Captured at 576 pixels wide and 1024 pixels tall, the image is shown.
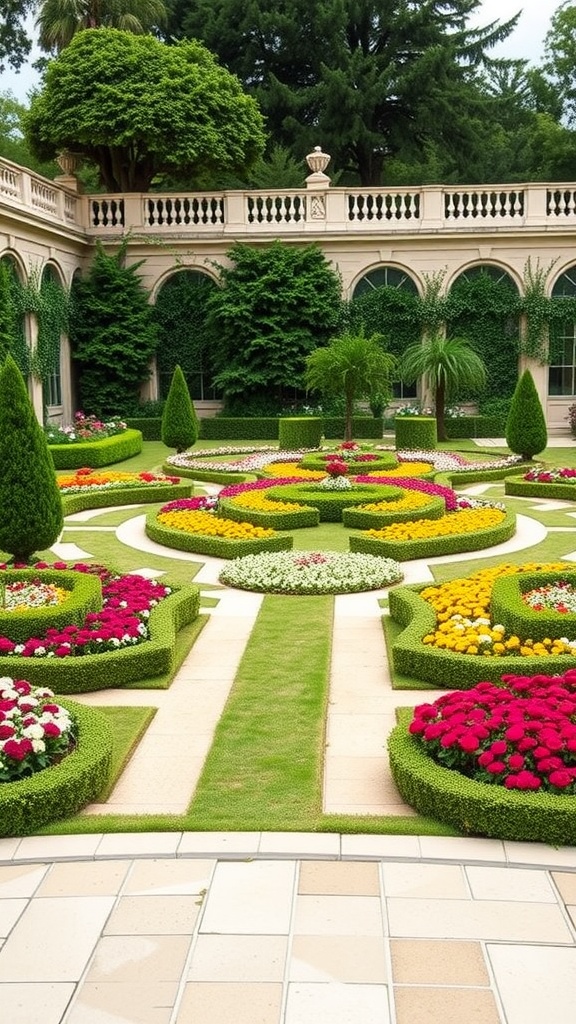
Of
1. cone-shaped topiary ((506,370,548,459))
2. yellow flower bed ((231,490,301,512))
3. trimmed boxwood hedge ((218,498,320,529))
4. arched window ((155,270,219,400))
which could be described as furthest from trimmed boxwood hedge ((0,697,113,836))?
arched window ((155,270,219,400))

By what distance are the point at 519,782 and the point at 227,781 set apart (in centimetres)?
194

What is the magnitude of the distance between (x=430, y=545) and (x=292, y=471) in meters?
7.08

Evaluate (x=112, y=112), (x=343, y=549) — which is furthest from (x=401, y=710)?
(x=112, y=112)

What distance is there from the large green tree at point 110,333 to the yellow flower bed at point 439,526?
18363mm

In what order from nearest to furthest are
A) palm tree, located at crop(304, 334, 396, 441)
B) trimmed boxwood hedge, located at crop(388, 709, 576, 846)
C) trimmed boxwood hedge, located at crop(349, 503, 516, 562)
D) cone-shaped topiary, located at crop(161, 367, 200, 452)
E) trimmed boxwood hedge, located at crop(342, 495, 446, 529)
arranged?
trimmed boxwood hedge, located at crop(388, 709, 576, 846), trimmed boxwood hedge, located at crop(349, 503, 516, 562), trimmed boxwood hedge, located at crop(342, 495, 446, 529), palm tree, located at crop(304, 334, 396, 441), cone-shaped topiary, located at crop(161, 367, 200, 452)

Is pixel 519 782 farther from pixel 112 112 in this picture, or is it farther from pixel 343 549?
pixel 112 112

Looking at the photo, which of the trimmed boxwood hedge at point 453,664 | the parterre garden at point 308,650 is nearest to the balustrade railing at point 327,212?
the parterre garden at point 308,650

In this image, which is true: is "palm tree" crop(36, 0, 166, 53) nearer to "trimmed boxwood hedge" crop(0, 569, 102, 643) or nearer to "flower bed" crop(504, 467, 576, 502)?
"flower bed" crop(504, 467, 576, 502)

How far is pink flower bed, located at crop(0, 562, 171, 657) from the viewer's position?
9.09 metres

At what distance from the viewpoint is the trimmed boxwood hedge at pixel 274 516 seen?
1559cm

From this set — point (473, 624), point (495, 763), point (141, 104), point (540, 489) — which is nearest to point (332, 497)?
point (540, 489)

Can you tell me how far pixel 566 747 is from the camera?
247 inches

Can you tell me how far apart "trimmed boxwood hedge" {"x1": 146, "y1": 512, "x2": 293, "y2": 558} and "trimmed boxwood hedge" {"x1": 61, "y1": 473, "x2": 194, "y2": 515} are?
12.7 feet

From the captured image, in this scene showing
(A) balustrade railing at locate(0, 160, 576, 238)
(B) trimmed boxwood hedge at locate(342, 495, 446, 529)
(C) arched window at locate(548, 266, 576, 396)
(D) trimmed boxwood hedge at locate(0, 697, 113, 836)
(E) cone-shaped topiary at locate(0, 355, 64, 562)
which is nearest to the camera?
(D) trimmed boxwood hedge at locate(0, 697, 113, 836)
